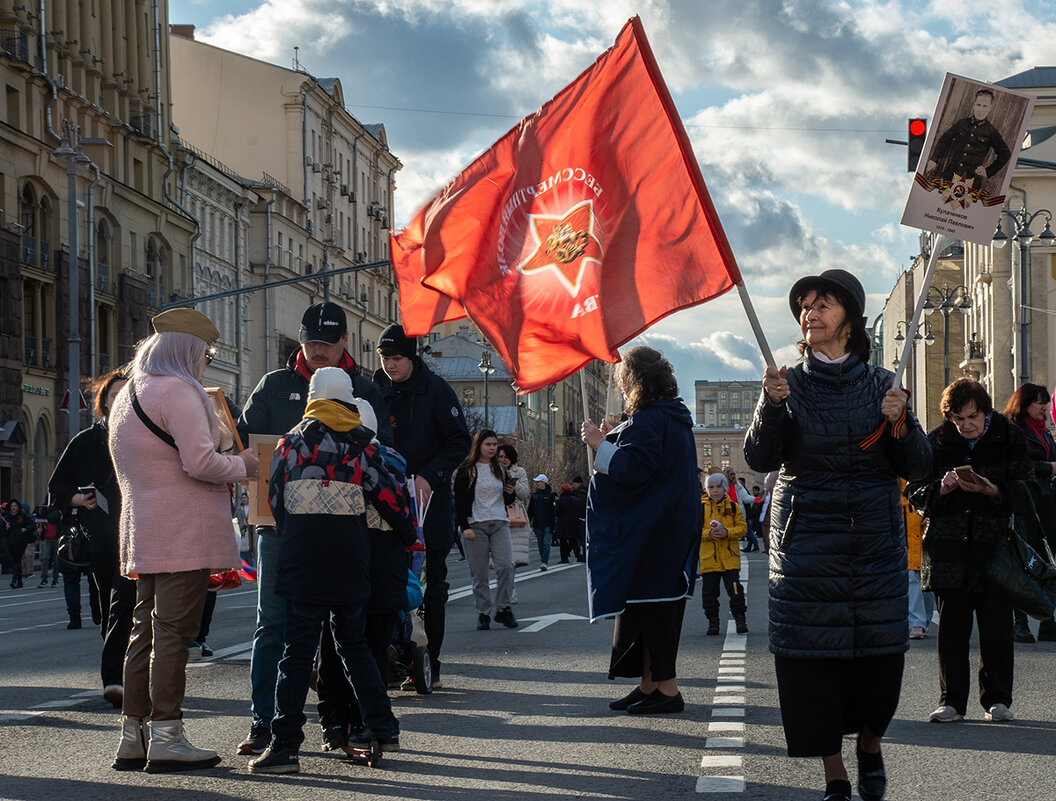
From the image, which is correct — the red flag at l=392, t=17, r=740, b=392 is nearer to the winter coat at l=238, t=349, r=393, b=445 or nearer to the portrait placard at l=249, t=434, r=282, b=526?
the winter coat at l=238, t=349, r=393, b=445

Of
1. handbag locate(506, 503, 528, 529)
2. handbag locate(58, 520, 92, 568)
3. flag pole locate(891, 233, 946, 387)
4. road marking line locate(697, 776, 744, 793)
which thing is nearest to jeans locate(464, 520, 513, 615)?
handbag locate(506, 503, 528, 529)

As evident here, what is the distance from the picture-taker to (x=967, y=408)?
943cm

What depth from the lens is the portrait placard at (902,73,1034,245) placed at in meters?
6.98

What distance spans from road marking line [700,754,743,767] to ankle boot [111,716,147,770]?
253 cm

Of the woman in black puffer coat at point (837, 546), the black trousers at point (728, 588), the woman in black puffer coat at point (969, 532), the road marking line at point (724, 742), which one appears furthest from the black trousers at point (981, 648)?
the black trousers at point (728, 588)

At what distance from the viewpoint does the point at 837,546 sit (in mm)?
6301

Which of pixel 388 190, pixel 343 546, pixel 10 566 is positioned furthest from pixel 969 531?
pixel 388 190

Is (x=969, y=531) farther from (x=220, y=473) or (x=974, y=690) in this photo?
(x=220, y=473)

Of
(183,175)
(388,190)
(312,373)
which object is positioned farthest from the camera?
(388,190)

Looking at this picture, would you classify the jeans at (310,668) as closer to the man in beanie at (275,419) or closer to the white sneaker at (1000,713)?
the man in beanie at (275,419)

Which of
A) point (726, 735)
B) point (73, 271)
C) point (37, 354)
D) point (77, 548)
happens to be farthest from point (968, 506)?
point (37, 354)

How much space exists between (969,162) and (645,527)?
10.1ft

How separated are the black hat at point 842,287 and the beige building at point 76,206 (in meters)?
36.7

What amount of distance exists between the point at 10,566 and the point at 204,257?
2898 centimetres
